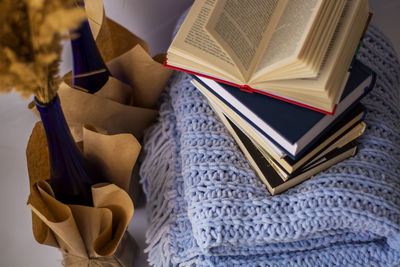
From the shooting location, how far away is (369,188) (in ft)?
1.91

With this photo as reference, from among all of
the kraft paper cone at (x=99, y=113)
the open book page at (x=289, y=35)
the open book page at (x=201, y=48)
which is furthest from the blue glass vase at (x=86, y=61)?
the open book page at (x=289, y=35)

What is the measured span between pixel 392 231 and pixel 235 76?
12.7 inches

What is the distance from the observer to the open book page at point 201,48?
564 millimetres

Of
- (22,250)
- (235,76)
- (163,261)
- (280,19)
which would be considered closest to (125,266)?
(163,261)

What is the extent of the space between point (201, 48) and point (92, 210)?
29cm

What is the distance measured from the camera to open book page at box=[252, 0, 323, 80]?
0.54 metres

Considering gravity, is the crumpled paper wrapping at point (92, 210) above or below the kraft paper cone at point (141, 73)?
below

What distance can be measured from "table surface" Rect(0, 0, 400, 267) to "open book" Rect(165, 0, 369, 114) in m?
0.30

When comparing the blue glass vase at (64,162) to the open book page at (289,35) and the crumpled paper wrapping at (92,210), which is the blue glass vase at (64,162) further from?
the open book page at (289,35)

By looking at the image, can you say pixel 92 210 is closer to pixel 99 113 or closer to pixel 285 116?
pixel 99 113

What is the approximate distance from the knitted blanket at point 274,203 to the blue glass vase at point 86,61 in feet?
0.50

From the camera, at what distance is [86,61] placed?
2.19 ft

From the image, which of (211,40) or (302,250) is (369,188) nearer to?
(302,250)

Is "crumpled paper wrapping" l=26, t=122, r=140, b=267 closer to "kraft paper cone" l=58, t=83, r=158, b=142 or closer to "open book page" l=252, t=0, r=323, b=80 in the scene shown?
"kraft paper cone" l=58, t=83, r=158, b=142
